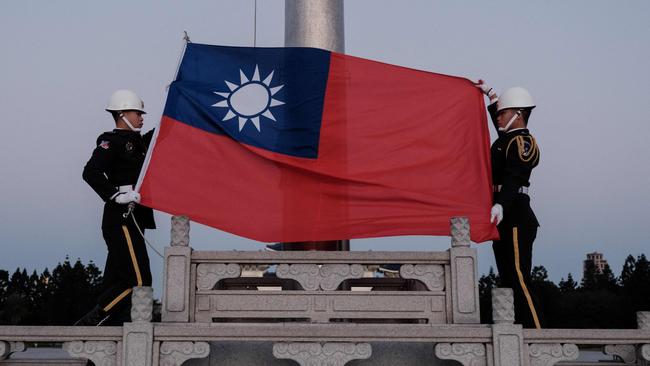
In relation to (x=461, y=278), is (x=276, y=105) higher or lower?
higher

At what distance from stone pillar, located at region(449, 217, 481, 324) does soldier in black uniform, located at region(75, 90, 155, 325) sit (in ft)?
9.08

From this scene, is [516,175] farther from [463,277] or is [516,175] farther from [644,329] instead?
[644,329]

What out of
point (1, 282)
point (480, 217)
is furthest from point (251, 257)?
point (1, 282)

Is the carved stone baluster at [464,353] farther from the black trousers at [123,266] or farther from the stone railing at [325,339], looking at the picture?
the black trousers at [123,266]

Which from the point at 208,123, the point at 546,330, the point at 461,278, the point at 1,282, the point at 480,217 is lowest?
the point at 546,330

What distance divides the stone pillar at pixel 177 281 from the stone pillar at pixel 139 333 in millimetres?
228

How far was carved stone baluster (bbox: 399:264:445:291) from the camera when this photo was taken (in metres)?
6.02

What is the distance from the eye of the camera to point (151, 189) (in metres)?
6.46

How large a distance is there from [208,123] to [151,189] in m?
0.83

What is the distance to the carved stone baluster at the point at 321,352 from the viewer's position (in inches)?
220

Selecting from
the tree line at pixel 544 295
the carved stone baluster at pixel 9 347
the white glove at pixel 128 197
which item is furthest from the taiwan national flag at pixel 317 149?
the tree line at pixel 544 295

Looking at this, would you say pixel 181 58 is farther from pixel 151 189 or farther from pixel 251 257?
pixel 251 257

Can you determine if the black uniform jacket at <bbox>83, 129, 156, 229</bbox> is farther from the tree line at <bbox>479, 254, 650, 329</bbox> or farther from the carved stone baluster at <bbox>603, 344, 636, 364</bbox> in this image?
the tree line at <bbox>479, 254, 650, 329</bbox>

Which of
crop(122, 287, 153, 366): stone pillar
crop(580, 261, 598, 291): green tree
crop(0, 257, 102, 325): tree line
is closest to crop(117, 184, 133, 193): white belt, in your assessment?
crop(122, 287, 153, 366): stone pillar
